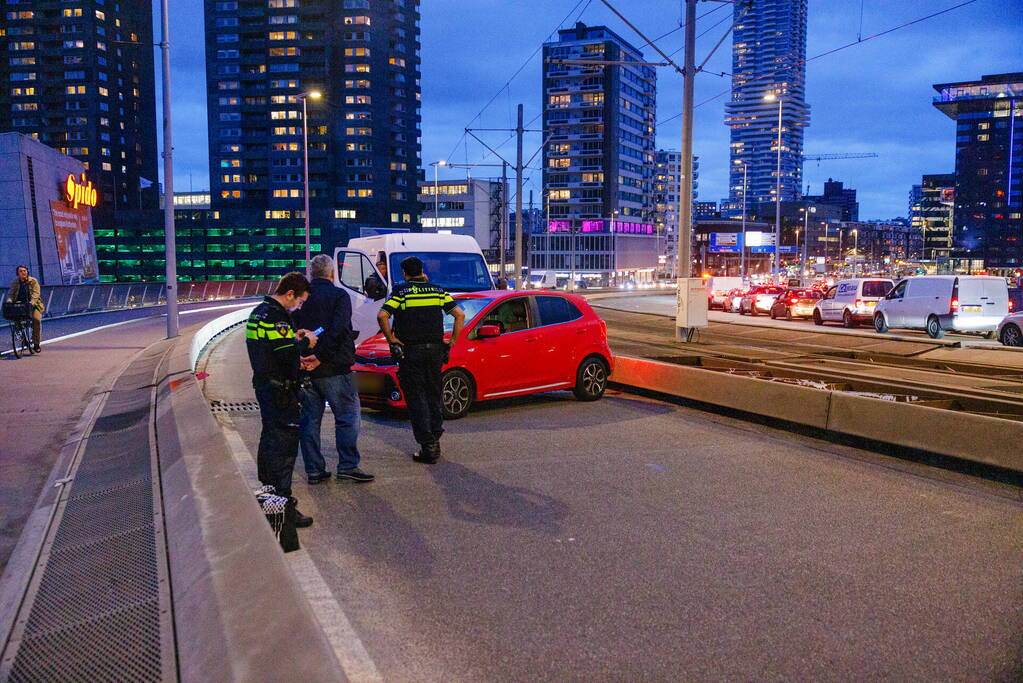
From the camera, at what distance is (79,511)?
6.65 metres

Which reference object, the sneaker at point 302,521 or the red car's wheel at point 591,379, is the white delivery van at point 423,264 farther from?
the sneaker at point 302,521

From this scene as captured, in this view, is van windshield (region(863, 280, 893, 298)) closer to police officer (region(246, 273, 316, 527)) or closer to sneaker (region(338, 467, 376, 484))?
sneaker (region(338, 467, 376, 484))

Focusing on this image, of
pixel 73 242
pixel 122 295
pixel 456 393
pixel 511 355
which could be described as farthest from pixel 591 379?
pixel 73 242

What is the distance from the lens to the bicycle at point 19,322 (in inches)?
631

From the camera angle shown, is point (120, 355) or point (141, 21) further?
point (141, 21)

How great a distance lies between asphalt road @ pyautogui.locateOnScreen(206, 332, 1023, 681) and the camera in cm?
385

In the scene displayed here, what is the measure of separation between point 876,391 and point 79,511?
9.67m

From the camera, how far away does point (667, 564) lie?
5070mm

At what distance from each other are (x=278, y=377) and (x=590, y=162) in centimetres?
14343

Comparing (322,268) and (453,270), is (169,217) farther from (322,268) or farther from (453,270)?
(322,268)

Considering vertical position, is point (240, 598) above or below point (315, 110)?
below

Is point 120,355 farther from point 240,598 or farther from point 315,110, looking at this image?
point 315,110

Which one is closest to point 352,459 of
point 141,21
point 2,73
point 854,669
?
point 854,669

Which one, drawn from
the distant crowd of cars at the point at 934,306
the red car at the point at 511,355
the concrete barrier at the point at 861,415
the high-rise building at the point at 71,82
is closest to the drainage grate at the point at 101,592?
the red car at the point at 511,355
